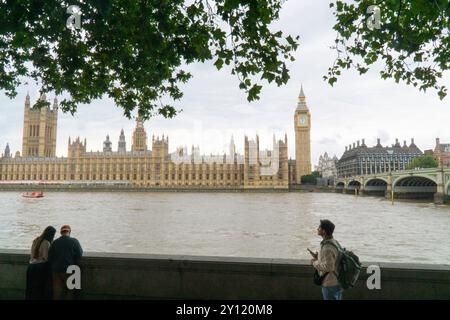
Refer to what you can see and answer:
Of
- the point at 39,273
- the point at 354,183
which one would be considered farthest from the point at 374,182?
the point at 39,273

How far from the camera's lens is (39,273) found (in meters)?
4.61

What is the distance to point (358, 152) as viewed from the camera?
132500 mm

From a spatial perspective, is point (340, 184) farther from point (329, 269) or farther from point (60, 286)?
point (60, 286)

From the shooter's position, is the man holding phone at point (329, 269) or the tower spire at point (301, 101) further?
the tower spire at point (301, 101)

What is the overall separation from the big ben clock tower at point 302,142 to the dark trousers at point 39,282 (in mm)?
115206

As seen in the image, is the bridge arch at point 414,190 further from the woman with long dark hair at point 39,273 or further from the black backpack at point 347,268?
the woman with long dark hair at point 39,273

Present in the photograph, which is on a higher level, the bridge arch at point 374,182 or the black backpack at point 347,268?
the bridge arch at point 374,182

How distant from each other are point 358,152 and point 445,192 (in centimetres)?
9105

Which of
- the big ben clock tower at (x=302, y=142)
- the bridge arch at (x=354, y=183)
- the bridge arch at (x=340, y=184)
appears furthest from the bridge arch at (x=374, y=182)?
the big ben clock tower at (x=302, y=142)

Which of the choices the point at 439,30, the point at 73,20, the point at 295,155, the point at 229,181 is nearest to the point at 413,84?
the point at 439,30

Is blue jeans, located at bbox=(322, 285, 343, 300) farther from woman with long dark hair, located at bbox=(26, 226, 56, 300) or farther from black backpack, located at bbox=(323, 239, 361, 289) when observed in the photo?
woman with long dark hair, located at bbox=(26, 226, 56, 300)

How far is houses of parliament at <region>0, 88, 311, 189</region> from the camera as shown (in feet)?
364

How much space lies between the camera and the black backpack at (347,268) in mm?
3889

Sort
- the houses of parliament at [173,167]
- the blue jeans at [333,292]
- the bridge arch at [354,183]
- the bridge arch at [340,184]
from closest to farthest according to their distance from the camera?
the blue jeans at [333,292] < the bridge arch at [354,183] < the bridge arch at [340,184] < the houses of parliament at [173,167]
